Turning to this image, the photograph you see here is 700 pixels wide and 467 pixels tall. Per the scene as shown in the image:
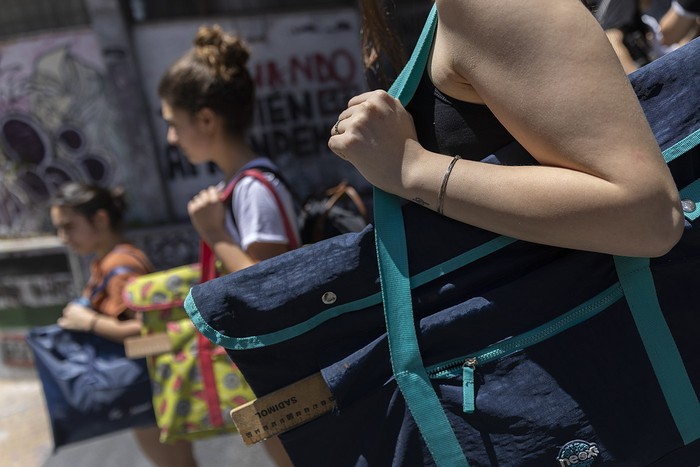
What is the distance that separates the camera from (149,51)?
5.04 meters

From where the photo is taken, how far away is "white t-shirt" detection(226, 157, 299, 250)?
2.18 m

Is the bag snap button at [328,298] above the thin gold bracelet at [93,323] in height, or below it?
above

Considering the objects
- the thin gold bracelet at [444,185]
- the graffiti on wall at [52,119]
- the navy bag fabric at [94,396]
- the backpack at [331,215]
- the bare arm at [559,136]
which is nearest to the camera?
the bare arm at [559,136]

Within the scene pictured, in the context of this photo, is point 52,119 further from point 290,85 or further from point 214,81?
point 214,81

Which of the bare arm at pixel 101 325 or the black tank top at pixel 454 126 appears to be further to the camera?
the bare arm at pixel 101 325

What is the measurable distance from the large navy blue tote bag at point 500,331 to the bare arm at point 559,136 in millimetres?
74

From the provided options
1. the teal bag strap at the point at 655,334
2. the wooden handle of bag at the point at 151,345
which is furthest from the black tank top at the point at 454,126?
the wooden handle of bag at the point at 151,345

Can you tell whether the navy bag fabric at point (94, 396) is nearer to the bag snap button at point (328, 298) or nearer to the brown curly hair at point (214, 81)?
the brown curly hair at point (214, 81)

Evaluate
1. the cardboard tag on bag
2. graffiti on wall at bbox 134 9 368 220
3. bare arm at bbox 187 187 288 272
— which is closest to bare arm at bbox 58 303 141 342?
bare arm at bbox 187 187 288 272

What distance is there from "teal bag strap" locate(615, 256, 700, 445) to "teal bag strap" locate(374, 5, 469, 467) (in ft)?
1.14

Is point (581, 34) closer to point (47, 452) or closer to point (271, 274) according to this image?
point (271, 274)

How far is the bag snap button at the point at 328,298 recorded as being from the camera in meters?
1.16

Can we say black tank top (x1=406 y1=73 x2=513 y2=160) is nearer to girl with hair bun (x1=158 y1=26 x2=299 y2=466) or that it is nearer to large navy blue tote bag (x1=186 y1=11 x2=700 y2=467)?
large navy blue tote bag (x1=186 y1=11 x2=700 y2=467)

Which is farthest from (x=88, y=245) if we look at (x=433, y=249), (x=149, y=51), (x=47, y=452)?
(x=433, y=249)
